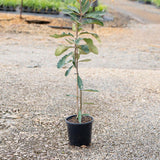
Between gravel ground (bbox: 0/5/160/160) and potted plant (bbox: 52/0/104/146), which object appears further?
gravel ground (bbox: 0/5/160/160)

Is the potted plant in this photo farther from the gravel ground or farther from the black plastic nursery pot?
the gravel ground

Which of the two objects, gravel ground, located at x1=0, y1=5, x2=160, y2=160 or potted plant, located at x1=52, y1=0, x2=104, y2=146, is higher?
potted plant, located at x1=52, y1=0, x2=104, y2=146

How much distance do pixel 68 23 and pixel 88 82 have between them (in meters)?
6.85

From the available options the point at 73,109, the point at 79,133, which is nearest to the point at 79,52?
the point at 79,133

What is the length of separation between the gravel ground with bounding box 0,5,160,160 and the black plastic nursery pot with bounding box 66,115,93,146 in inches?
1.9

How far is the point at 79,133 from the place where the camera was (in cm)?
246

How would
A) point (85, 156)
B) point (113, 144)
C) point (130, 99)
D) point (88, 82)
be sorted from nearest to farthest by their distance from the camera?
point (85, 156), point (113, 144), point (130, 99), point (88, 82)

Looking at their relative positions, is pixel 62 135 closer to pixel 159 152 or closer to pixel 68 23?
pixel 159 152

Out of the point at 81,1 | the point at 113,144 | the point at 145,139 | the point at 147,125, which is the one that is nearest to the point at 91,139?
the point at 113,144

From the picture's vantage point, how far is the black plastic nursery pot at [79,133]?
242cm

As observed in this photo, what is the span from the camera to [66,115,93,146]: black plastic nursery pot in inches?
95.2

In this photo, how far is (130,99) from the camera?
381cm

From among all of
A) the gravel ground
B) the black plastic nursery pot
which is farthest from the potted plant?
the gravel ground

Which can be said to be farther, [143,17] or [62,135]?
[143,17]
